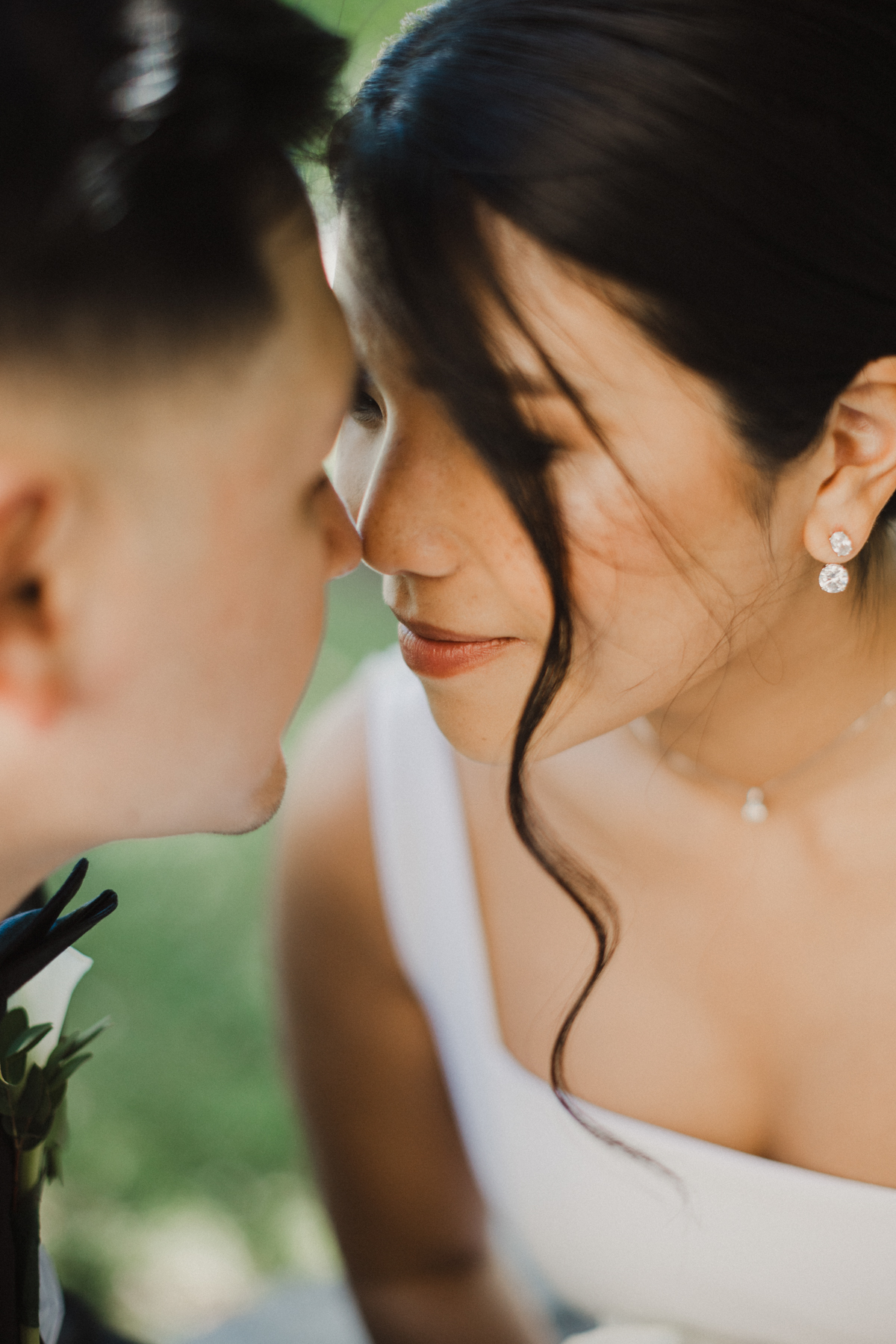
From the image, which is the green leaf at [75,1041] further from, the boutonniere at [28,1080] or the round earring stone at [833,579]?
the round earring stone at [833,579]

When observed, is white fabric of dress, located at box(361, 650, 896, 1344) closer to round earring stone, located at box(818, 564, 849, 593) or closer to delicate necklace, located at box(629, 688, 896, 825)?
delicate necklace, located at box(629, 688, 896, 825)

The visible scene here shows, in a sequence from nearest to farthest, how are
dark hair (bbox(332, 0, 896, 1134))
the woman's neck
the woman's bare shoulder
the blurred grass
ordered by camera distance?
dark hair (bbox(332, 0, 896, 1134))
the woman's neck
the woman's bare shoulder
the blurred grass

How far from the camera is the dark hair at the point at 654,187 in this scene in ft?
3.44

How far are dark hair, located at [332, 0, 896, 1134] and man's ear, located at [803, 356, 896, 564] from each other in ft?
0.11

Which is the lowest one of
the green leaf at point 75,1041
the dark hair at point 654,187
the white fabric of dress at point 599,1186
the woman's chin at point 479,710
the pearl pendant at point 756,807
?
the white fabric of dress at point 599,1186

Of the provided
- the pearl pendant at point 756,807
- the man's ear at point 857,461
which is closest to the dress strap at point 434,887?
the pearl pendant at point 756,807

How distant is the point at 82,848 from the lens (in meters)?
1.14

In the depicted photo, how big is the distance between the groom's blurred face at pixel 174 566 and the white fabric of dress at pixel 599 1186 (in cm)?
60

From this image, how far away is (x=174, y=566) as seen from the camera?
94 centimetres

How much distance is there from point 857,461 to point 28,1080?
3.34 feet

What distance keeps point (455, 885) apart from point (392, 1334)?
27.2 inches

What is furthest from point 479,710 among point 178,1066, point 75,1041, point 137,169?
point 178,1066

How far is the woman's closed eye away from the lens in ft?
3.94

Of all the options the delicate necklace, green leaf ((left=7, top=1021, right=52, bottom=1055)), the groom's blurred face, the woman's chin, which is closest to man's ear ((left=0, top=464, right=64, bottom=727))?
the groom's blurred face
